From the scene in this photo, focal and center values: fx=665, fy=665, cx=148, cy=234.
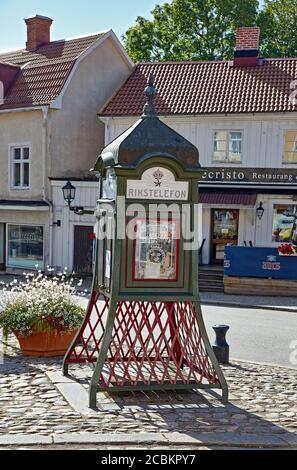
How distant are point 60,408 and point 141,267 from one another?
1807 mm

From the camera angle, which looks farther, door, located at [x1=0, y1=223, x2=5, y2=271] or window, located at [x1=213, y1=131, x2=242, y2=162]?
door, located at [x1=0, y1=223, x2=5, y2=271]

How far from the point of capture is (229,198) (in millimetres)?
22516

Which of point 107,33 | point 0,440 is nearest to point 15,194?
point 107,33

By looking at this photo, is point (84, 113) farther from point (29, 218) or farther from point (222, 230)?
point (222, 230)

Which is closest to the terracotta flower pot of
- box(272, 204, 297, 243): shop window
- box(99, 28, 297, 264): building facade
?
box(99, 28, 297, 264): building facade

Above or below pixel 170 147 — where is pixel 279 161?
above

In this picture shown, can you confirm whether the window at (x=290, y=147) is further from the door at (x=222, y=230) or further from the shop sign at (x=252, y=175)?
the door at (x=222, y=230)

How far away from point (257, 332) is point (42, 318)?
552cm

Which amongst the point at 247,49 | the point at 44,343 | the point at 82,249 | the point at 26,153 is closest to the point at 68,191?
the point at 82,249

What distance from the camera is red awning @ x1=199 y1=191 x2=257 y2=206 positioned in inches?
877

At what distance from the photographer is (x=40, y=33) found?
27969 millimetres

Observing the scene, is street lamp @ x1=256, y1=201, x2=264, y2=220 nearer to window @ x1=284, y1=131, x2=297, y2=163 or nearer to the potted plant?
window @ x1=284, y1=131, x2=297, y2=163

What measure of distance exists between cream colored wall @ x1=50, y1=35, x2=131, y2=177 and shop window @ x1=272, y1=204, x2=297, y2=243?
7764mm

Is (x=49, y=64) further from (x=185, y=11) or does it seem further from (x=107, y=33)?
(x=185, y=11)
